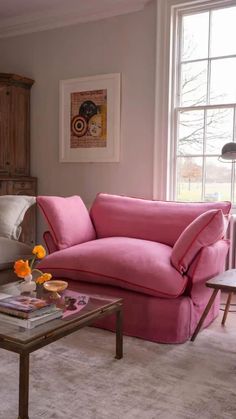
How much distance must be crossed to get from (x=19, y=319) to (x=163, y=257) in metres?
1.13

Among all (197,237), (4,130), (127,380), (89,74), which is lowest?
(127,380)

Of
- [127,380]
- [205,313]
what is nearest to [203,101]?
[205,313]

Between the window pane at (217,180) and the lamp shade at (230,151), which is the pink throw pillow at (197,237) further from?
the window pane at (217,180)

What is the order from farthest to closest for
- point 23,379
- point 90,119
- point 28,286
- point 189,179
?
point 90,119
point 189,179
point 28,286
point 23,379

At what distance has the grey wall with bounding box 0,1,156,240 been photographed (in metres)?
4.04

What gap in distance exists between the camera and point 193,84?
3.91 meters

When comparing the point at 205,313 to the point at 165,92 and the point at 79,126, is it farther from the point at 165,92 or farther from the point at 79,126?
the point at 79,126

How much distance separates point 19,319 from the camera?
1742mm

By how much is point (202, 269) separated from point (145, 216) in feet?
2.72

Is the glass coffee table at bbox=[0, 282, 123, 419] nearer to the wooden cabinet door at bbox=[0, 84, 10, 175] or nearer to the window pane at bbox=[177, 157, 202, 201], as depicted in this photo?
the window pane at bbox=[177, 157, 202, 201]

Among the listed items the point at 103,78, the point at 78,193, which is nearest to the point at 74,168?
the point at 78,193

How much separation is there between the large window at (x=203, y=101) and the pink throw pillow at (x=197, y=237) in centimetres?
141

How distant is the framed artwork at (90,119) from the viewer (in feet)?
13.7

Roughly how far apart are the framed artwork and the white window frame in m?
0.45
